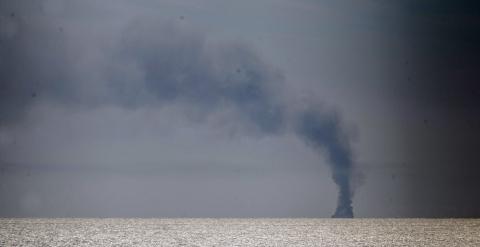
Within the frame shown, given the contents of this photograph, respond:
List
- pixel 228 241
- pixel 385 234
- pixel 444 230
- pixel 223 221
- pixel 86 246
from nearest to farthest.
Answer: pixel 86 246 → pixel 228 241 → pixel 385 234 → pixel 444 230 → pixel 223 221

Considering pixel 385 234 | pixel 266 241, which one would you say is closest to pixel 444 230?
pixel 385 234

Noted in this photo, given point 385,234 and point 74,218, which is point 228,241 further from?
point 74,218

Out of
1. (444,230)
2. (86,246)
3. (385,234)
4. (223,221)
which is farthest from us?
(223,221)

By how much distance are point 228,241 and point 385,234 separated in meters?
2.45

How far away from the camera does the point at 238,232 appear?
31.1 ft

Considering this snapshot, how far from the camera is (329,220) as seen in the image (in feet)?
38.8

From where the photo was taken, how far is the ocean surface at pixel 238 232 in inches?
331

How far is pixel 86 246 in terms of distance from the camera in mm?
7895

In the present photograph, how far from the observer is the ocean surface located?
8.41m

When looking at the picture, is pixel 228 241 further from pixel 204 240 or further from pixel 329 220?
pixel 329 220

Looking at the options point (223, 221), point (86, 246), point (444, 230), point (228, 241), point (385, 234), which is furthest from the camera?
point (223, 221)

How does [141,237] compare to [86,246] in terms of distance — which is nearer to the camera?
[86,246]

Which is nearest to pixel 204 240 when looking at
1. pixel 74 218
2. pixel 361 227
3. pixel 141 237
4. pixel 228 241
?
pixel 228 241

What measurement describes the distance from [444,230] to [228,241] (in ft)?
12.1
